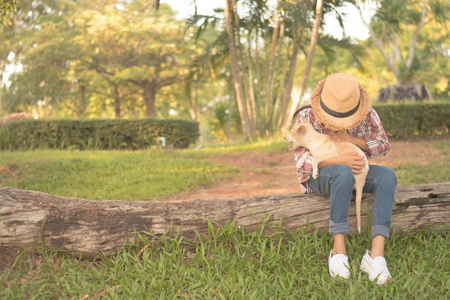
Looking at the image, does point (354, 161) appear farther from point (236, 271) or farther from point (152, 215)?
point (152, 215)

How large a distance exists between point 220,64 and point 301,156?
1180cm

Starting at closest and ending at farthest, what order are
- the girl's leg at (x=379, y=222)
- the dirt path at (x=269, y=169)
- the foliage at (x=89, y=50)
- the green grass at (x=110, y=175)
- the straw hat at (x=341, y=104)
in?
the girl's leg at (x=379, y=222), the straw hat at (x=341, y=104), the green grass at (x=110, y=175), the dirt path at (x=269, y=169), the foliage at (x=89, y=50)

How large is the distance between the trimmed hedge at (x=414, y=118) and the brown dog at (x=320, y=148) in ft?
27.6

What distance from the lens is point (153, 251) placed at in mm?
3041

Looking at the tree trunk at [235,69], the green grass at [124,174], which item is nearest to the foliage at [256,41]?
the tree trunk at [235,69]

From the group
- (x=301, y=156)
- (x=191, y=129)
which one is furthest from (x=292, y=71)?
(x=301, y=156)

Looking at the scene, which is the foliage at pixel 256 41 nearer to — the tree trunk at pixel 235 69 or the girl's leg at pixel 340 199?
the tree trunk at pixel 235 69

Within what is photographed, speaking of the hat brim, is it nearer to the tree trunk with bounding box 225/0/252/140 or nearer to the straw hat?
the straw hat

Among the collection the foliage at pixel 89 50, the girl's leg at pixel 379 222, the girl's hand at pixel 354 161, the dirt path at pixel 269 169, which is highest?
the foliage at pixel 89 50

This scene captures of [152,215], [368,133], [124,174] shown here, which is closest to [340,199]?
[368,133]

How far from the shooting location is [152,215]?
10.2 feet

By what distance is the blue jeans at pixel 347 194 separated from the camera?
279 centimetres

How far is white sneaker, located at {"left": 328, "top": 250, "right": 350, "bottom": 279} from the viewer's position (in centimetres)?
271

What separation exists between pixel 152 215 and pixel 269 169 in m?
5.62
